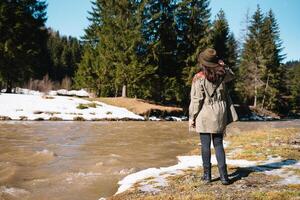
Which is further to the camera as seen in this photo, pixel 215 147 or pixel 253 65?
A: pixel 253 65

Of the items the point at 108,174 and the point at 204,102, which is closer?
the point at 204,102

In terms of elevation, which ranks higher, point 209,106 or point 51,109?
point 209,106

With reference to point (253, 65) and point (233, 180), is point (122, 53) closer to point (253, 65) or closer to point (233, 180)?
point (253, 65)

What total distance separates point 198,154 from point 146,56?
24703mm

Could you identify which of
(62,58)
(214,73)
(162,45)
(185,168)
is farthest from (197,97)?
(62,58)

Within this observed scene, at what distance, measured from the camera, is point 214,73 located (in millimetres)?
5711

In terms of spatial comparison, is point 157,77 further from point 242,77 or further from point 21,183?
point 21,183

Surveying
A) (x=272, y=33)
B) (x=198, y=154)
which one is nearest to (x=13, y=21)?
(x=198, y=154)

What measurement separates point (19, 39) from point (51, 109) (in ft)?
44.1

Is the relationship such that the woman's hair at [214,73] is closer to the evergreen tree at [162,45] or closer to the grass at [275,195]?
Result: the grass at [275,195]

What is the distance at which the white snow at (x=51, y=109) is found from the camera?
21.9m

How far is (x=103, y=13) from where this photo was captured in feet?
131

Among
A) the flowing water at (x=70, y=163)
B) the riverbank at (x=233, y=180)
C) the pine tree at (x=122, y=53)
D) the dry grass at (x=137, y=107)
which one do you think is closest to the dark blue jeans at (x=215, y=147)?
the riverbank at (x=233, y=180)

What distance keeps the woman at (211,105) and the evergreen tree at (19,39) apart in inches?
1173
